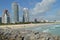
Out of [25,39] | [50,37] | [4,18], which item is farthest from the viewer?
[4,18]

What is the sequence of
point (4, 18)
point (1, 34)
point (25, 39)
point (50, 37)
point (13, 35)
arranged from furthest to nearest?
point (4, 18)
point (1, 34)
point (13, 35)
point (25, 39)
point (50, 37)

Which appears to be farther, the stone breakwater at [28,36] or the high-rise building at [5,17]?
the high-rise building at [5,17]

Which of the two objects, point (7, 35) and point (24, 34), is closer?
point (24, 34)

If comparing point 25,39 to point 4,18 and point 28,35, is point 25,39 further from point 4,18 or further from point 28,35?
point 4,18

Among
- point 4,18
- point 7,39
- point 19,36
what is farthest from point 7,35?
point 4,18

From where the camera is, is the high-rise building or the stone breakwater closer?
the stone breakwater

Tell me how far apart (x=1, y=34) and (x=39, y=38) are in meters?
3.43

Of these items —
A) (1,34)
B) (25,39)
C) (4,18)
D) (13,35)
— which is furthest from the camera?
(4,18)

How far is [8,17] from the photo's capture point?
97438 millimetres

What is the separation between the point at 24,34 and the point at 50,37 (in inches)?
78.7

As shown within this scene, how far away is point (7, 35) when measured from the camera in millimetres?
11820

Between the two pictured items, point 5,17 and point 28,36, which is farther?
point 5,17

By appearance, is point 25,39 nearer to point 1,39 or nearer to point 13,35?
point 13,35

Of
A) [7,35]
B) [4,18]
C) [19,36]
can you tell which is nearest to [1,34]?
[7,35]
